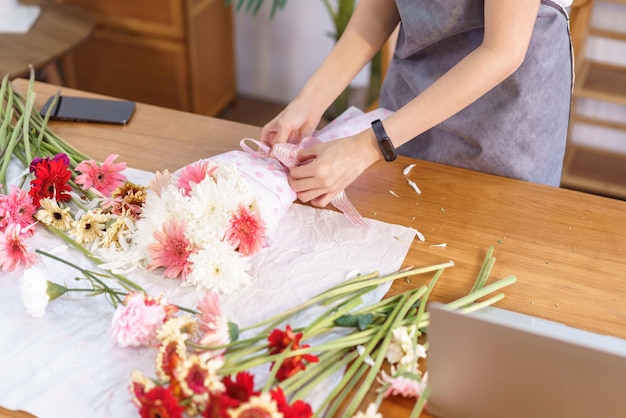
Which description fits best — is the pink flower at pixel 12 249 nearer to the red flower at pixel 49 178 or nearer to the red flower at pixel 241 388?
the red flower at pixel 49 178

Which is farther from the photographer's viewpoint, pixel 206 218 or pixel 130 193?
pixel 130 193

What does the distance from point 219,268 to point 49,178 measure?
35 cm

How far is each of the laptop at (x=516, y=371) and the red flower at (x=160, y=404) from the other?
30 cm

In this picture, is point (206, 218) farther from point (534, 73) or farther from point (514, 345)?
point (534, 73)

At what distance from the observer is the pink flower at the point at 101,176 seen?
1202 mm

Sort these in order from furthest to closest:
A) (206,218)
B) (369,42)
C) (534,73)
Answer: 1. (369,42)
2. (534,73)
3. (206,218)

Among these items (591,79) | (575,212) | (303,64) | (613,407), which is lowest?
(303,64)

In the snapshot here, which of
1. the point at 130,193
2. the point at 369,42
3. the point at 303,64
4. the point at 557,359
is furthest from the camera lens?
the point at 303,64

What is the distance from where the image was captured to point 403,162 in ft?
4.53

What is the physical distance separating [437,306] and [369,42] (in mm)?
786

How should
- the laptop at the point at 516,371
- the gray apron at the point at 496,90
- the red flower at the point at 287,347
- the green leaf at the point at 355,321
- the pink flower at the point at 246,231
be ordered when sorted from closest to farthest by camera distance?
1. the laptop at the point at 516,371
2. the red flower at the point at 287,347
3. the green leaf at the point at 355,321
4. the pink flower at the point at 246,231
5. the gray apron at the point at 496,90

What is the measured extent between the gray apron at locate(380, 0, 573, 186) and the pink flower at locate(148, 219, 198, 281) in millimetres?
622

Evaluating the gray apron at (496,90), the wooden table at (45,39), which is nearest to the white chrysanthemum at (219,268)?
the gray apron at (496,90)

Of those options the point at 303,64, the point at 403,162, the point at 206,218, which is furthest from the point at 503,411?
the point at 303,64
